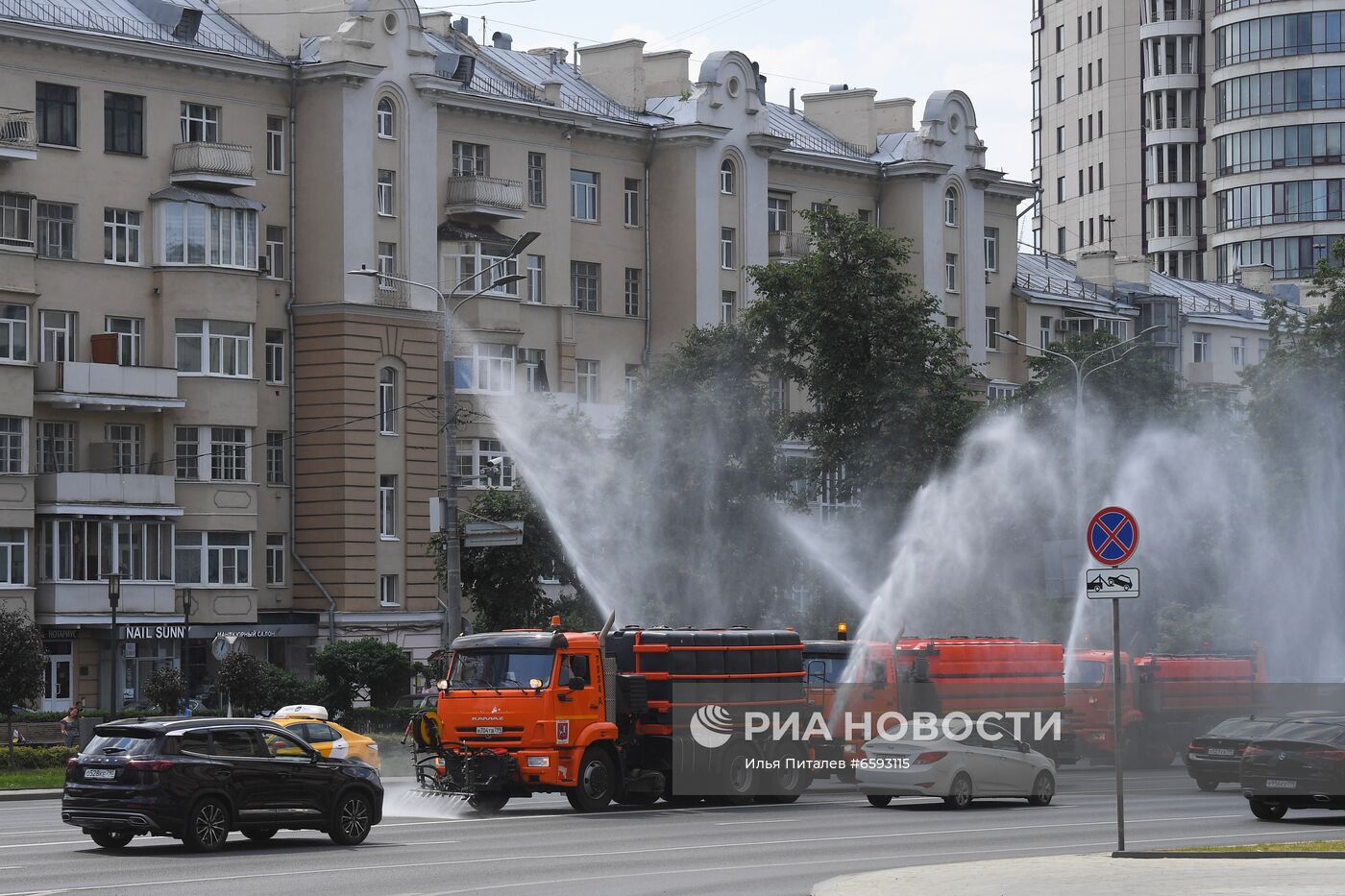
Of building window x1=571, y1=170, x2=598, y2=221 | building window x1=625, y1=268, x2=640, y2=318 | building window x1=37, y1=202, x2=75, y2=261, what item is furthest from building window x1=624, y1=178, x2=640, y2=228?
building window x1=37, y1=202, x2=75, y2=261

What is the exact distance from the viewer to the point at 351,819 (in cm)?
2666

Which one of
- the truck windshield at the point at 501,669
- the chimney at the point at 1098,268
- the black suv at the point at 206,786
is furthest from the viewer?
the chimney at the point at 1098,268

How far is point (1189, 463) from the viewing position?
2581 inches

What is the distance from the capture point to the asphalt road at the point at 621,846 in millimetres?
22125

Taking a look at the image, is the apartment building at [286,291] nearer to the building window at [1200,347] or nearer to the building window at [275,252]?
the building window at [275,252]

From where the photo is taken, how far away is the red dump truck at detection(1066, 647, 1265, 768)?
47312 millimetres

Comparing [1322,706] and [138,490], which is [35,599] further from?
[1322,706]

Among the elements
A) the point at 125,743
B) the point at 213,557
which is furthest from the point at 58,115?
the point at 125,743

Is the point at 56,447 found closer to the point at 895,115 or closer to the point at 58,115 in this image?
the point at 58,115

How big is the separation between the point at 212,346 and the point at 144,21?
413 inches

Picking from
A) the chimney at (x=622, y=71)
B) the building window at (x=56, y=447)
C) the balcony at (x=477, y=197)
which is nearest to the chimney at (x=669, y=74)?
the chimney at (x=622, y=71)

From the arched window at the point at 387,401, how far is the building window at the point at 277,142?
712cm

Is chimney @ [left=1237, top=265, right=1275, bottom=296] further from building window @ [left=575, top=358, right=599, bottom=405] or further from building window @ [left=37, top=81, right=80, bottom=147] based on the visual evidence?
building window @ [left=37, top=81, right=80, bottom=147]

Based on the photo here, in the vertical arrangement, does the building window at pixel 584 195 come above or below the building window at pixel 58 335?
above
